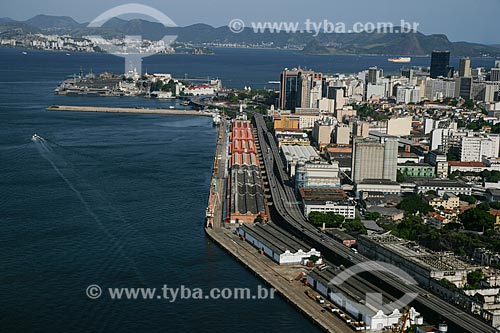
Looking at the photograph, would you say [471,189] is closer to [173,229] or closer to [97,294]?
[173,229]

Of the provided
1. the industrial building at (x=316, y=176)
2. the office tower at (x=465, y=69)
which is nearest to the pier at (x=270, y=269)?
the industrial building at (x=316, y=176)

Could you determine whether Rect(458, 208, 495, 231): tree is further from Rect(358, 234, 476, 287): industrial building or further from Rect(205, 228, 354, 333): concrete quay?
Rect(205, 228, 354, 333): concrete quay

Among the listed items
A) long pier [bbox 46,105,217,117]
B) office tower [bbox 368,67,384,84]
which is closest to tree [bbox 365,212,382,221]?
long pier [bbox 46,105,217,117]

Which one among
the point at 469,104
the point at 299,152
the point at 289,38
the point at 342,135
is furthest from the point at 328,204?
the point at 289,38

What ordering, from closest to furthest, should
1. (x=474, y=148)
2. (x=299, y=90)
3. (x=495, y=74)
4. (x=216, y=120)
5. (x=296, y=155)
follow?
(x=296, y=155)
(x=474, y=148)
(x=216, y=120)
(x=299, y=90)
(x=495, y=74)

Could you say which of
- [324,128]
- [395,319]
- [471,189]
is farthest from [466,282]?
[324,128]

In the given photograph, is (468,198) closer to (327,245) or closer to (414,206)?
(414,206)

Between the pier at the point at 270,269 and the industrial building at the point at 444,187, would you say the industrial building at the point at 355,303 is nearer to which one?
the pier at the point at 270,269
